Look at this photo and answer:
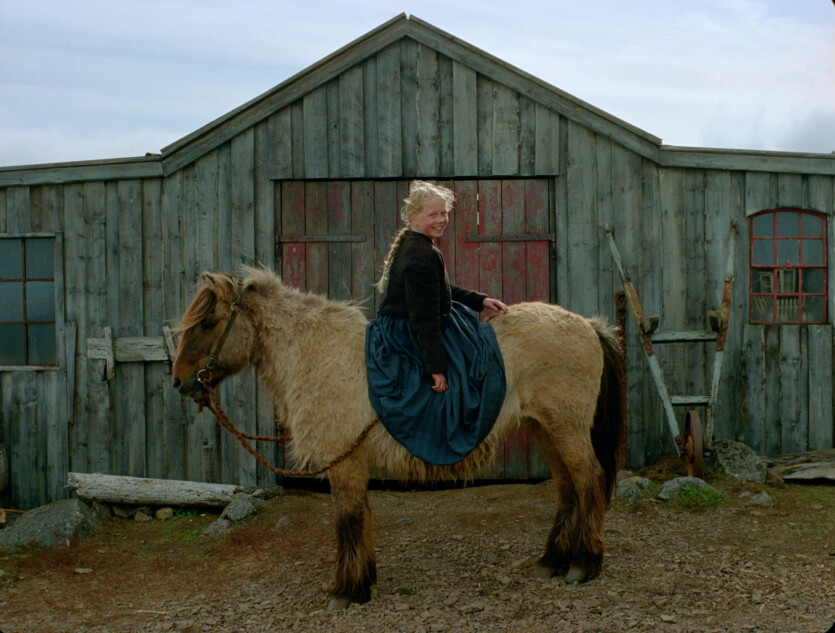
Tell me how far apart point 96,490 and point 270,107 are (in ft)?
14.3

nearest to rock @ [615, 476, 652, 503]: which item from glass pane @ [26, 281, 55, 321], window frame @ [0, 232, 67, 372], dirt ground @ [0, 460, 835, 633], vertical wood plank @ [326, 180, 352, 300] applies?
dirt ground @ [0, 460, 835, 633]

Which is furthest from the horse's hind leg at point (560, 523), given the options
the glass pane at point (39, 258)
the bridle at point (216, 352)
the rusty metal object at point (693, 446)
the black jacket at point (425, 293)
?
the glass pane at point (39, 258)

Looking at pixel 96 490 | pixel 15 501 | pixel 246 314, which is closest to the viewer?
pixel 246 314

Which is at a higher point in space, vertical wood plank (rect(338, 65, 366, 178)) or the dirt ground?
vertical wood plank (rect(338, 65, 366, 178))

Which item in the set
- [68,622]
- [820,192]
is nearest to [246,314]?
[68,622]

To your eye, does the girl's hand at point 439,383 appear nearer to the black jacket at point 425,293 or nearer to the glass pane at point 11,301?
the black jacket at point 425,293

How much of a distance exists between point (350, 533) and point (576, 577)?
147 cm

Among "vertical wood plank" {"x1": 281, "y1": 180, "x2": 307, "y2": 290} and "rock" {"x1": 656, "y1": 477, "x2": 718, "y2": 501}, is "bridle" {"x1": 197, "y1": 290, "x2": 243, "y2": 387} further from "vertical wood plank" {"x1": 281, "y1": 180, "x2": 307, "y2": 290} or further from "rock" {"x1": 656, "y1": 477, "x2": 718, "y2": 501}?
"rock" {"x1": 656, "y1": 477, "x2": 718, "y2": 501}

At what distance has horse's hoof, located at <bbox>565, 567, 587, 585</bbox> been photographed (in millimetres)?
4258

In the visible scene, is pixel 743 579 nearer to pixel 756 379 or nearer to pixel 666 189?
pixel 756 379

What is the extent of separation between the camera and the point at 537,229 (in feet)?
23.3

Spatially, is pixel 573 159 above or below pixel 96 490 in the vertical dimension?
above

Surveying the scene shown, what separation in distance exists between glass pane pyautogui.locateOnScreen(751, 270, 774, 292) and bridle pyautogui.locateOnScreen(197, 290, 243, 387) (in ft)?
18.3

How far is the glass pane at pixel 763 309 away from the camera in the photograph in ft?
23.6
